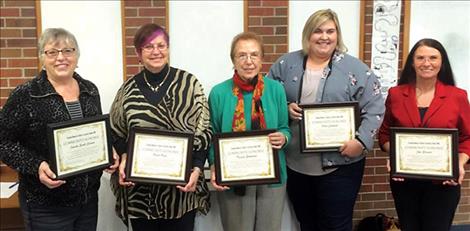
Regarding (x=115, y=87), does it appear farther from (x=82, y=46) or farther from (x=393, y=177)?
(x=393, y=177)

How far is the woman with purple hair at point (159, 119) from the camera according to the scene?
87.5 inches

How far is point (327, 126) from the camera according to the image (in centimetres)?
247

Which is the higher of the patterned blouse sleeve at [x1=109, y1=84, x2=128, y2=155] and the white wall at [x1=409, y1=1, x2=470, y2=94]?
the white wall at [x1=409, y1=1, x2=470, y2=94]

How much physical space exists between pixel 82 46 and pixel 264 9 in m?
1.36

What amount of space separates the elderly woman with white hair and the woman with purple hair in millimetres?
189

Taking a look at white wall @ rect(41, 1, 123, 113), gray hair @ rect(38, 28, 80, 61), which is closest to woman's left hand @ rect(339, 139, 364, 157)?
gray hair @ rect(38, 28, 80, 61)

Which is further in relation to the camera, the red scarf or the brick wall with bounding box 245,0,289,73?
the brick wall with bounding box 245,0,289,73

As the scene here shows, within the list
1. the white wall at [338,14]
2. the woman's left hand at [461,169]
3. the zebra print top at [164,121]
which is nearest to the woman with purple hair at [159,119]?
the zebra print top at [164,121]

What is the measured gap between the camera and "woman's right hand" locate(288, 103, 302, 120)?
2463mm

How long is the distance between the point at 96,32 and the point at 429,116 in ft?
7.63

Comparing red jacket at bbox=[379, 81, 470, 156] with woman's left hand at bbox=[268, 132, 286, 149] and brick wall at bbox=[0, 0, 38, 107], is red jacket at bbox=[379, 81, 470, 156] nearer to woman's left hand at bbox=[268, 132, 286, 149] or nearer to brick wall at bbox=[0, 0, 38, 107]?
woman's left hand at bbox=[268, 132, 286, 149]

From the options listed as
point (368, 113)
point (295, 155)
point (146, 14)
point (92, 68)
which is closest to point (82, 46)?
point (92, 68)

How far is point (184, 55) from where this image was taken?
140 inches

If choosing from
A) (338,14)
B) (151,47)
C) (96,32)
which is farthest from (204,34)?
(151,47)
